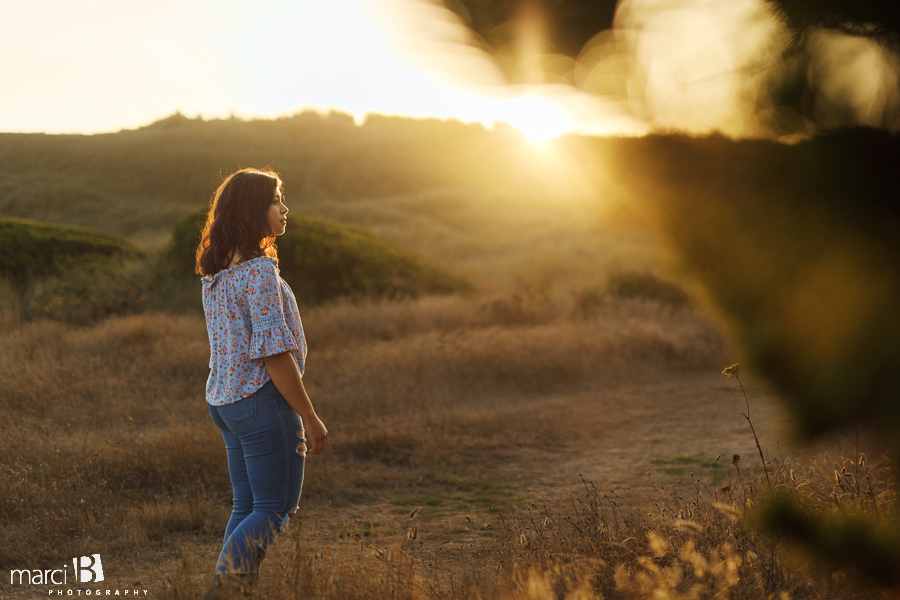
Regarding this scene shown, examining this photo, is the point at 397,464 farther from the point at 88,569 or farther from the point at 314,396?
the point at 88,569

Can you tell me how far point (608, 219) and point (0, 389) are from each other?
720 cm

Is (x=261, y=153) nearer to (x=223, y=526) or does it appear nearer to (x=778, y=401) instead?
(x=223, y=526)

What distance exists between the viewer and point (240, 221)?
2.80m

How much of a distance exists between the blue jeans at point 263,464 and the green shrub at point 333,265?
31.3ft

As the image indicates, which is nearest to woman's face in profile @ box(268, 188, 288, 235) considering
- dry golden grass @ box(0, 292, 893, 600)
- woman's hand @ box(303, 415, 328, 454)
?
woman's hand @ box(303, 415, 328, 454)

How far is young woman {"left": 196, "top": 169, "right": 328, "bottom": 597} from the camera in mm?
Result: 2709

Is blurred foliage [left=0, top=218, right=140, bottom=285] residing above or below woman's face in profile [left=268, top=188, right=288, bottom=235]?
below

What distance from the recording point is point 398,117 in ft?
196

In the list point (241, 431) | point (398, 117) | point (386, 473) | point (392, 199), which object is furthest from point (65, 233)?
point (398, 117)

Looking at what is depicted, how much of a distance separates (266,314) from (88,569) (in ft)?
7.63

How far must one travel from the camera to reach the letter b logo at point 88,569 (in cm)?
366

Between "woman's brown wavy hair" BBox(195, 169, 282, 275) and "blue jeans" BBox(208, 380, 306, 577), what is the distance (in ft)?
2.01

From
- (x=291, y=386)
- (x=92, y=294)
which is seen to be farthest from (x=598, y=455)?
(x=92, y=294)

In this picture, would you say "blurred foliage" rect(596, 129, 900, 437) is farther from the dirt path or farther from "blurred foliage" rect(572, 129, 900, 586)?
the dirt path
